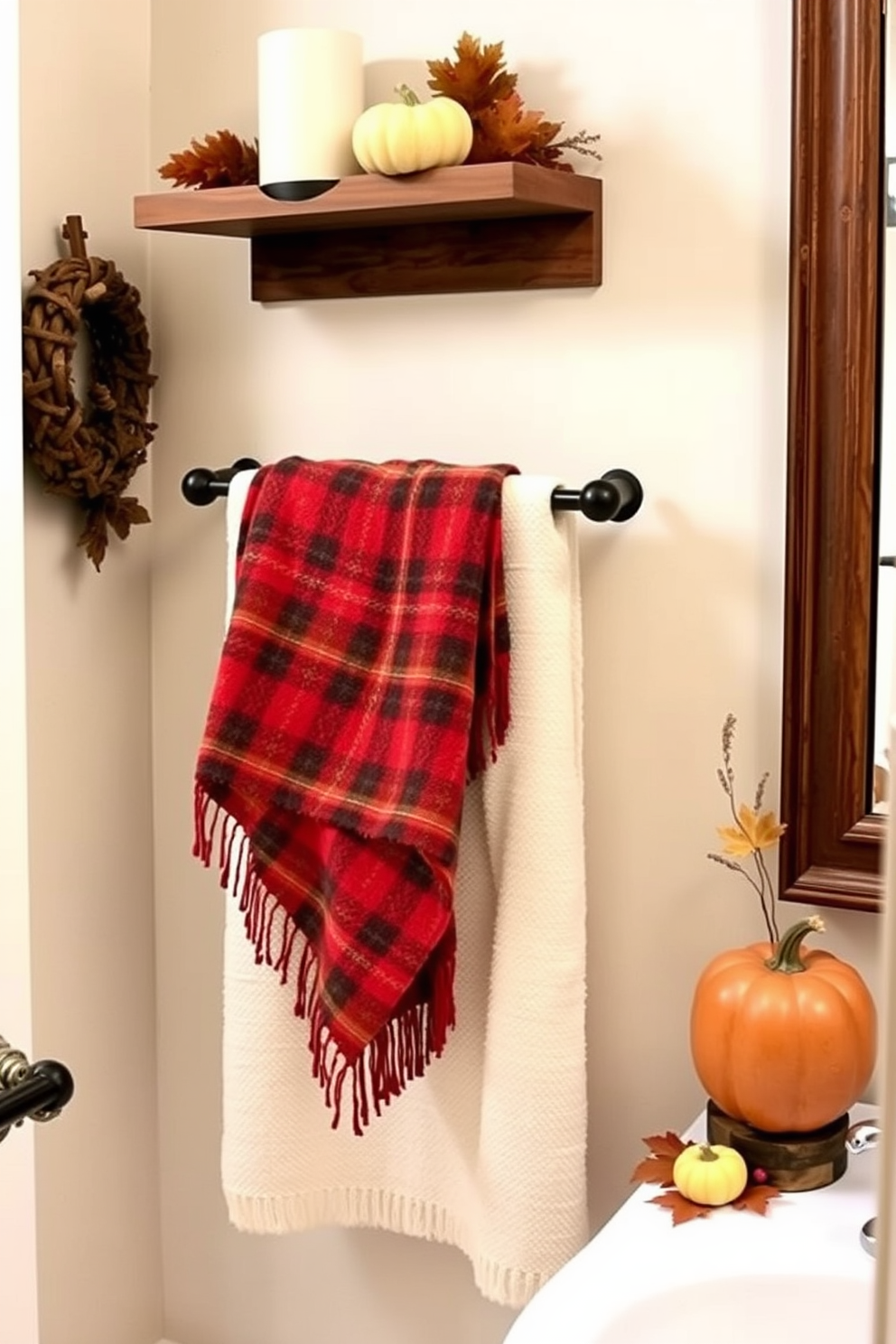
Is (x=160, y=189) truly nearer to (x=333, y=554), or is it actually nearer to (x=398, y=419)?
(x=398, y=419)

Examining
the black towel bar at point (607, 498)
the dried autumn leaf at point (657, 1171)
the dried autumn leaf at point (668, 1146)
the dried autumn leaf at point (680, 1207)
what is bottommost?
the dried autumn leaf at point (680, 1207)

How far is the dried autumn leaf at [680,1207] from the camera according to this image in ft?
3.81

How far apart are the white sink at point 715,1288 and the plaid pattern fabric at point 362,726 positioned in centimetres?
29

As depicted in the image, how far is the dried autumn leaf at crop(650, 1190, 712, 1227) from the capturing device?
1.16m

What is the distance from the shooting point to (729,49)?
4.35ft

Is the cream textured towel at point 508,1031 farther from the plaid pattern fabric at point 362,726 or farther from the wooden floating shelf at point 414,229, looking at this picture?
the wooden floating shelf at point 414,229

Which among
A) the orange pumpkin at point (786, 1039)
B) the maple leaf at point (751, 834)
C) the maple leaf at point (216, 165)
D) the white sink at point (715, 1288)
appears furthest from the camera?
the maple leaf at point (216, 165)

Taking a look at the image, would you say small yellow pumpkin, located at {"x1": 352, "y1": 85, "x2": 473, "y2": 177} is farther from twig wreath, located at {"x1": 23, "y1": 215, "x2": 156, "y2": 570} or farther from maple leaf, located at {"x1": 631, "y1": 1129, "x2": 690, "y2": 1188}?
maple leaf, located at {"x1": 631, "y1": 1129, "x2": 690, "y2": 1188}

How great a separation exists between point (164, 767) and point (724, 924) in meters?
0.61

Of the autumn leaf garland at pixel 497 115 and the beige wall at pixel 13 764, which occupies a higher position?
the autumn leaf garland at pixel 497 115

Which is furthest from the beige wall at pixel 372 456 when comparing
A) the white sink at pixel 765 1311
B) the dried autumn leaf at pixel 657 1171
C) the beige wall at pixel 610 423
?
the white sink at pixel 765 1311

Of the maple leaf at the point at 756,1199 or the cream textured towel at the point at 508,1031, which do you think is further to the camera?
the cream textured towel at the point at 508,1031

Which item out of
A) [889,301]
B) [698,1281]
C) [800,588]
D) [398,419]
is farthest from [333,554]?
[698,1281]

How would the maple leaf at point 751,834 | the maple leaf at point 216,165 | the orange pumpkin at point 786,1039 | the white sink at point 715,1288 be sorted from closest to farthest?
the white sink at point 715,1288 < the orange pumpkin at point 786,1039 < the maple leaf at point 751,834 < the maple leaf at point 216,165
